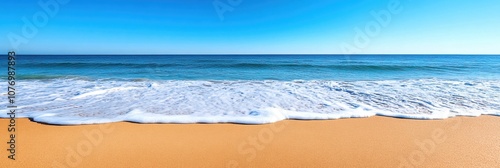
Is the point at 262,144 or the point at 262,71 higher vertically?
the point at 262,71

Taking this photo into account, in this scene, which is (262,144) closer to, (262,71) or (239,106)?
(239,106)

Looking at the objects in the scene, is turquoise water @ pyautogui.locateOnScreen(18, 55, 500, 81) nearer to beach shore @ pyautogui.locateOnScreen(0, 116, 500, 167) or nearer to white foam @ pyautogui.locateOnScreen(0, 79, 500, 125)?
white foam @ pyautogui.locateOnScreen(0, 79, 500, 125)

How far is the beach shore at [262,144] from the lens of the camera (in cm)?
279

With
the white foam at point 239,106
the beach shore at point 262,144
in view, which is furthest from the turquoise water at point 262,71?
the beach shore at point 262,144

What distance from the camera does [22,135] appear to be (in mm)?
3479

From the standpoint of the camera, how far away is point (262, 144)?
329cm

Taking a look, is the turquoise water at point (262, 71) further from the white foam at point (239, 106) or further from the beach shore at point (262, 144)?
the beach shore at point (262, 144)

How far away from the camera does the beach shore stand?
110 inches

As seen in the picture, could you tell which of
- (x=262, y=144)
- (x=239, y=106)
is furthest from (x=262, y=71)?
(x=262, y=144)

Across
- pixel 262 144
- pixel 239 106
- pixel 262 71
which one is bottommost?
pixel 262 144

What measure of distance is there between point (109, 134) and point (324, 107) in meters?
4.35

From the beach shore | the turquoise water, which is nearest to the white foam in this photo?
the beach shore

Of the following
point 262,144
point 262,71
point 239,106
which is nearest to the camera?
point 262,144

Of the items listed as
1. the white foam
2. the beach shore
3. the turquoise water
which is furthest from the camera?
the turquoise water
